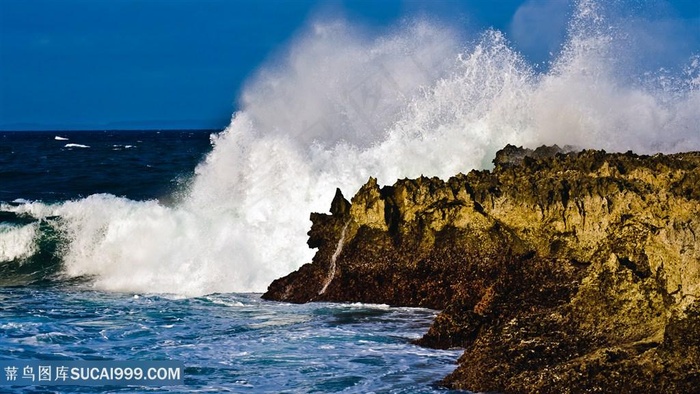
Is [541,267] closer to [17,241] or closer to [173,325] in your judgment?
[173,325]

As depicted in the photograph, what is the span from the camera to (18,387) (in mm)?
8445

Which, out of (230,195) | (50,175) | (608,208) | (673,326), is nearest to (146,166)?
(50,175)

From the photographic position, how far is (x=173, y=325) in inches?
448

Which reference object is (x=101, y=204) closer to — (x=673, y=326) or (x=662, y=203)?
(x=662, y=203)

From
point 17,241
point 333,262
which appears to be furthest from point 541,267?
point 17,241

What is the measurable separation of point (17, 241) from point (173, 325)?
9.15m

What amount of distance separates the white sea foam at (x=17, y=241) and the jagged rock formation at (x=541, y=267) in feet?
25.4

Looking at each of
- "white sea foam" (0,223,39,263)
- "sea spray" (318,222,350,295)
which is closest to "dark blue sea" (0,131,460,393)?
"white sea foam" (0,223,39,263)

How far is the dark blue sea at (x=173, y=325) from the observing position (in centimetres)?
855

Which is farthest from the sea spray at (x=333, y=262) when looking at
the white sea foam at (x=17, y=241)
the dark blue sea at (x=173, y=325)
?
Result: the white sea foam at (x=17, y=241)

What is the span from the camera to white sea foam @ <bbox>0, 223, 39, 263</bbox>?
18.7 meters

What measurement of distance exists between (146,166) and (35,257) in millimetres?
20688

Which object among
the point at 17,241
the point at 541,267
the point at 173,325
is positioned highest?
the point at 17,241

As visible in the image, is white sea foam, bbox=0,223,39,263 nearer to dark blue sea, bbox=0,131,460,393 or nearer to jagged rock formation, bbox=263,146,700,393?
dark blue sea, bbox=0,131,460,393
